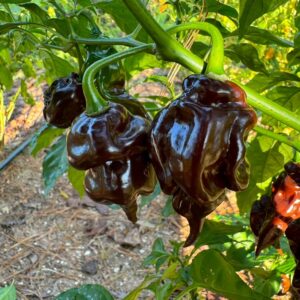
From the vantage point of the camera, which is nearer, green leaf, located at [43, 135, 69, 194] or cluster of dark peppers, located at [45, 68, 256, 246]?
cluster of dark peppers, located at [45, 68, 256, 246]

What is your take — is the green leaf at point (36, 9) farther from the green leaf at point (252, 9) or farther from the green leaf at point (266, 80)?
the green leaf at point (266, 80)

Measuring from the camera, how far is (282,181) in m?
0.90

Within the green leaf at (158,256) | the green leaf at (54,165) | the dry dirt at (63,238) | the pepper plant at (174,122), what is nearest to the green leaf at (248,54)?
the pepper plant at (174,122)

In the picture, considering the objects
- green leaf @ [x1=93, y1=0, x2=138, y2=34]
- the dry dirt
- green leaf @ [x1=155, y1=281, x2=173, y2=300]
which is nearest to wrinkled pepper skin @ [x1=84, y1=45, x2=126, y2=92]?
green leaf @ [x1=93, y1=0, x2=138, y2=34]

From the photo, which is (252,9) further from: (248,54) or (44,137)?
(44,137)

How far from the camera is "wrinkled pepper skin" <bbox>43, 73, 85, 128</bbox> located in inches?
35.1

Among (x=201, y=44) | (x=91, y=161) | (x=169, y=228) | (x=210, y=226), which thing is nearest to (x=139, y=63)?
(x=201, y=44)

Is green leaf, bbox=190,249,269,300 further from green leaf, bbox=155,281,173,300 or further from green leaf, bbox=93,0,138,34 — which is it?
green leaf, bbox=93,0,138,34

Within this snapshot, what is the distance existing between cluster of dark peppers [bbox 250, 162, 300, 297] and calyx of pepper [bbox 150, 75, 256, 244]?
0.25 m

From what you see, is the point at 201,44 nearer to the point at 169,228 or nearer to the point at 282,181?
the point at 282,181

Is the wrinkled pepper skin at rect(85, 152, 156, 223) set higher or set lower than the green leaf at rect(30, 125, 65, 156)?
higher

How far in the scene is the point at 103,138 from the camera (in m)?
0.69

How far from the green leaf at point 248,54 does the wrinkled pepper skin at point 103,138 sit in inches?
15.8

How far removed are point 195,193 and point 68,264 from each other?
199cm
